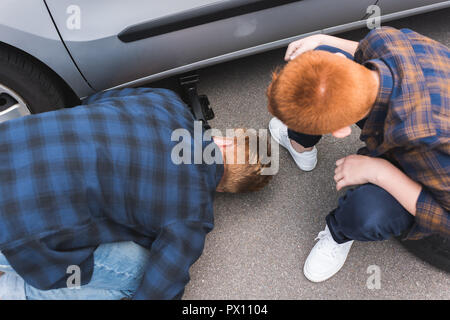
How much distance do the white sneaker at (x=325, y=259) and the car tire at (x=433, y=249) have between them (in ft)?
0.83

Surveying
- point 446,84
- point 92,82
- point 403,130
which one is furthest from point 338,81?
point 92,82

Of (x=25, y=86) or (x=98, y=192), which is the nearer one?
(x=98, y=192)

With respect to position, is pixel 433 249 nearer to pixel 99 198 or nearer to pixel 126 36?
pixel 99 198

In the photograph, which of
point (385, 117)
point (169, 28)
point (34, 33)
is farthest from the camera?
point (169, 28)

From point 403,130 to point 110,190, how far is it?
2.59ft

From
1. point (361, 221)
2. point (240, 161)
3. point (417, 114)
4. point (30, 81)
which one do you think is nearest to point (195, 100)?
point (240, 161)

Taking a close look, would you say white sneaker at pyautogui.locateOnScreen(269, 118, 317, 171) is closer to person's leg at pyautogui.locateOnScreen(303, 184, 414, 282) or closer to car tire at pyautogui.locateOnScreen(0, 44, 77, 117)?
person's leg at pyautogui.locateOnScreen(303, 184, 414, 282)

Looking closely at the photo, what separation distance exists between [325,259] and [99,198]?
849 mm

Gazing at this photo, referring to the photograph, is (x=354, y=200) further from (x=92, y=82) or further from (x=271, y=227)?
(x=92, y=82)

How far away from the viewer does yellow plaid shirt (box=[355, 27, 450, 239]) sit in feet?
3.08

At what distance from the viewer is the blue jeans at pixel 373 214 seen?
3.85 feet

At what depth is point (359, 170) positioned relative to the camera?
1.19 meters

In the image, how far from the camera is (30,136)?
3.40ft

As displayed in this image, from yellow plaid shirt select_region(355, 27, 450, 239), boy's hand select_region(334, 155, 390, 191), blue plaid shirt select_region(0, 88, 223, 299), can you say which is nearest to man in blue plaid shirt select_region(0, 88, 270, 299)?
blue plaid shirt select_region(0, 88, 223, 299)
